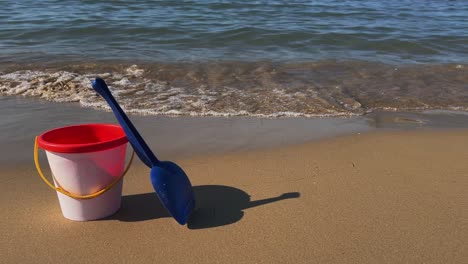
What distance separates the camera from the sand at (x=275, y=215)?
2404mm

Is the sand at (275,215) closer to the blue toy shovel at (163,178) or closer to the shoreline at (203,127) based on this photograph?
the blue toy shovel at (163,178)

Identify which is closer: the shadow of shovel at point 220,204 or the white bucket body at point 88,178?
the white bucket body at point 88,178

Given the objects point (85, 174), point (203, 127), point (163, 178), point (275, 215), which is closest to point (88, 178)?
point (85, 174)

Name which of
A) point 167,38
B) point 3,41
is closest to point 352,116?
point 167,38

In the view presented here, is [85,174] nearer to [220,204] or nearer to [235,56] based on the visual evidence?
[220,204]

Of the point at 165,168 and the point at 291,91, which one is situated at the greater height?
the point at 165,168

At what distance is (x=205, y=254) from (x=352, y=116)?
2.78 m

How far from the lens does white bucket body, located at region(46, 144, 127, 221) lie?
2.60 metres

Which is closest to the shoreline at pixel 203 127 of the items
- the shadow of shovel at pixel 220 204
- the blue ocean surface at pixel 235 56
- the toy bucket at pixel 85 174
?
the blue ocean surface at pixel 235 56

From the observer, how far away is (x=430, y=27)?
10172 millimetres

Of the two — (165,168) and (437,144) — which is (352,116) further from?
(165,168)

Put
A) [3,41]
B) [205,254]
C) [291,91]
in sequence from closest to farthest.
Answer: [205,254] < [291,91] < [3,41]

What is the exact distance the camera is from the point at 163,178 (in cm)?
261

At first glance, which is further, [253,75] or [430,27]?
[430,27]
